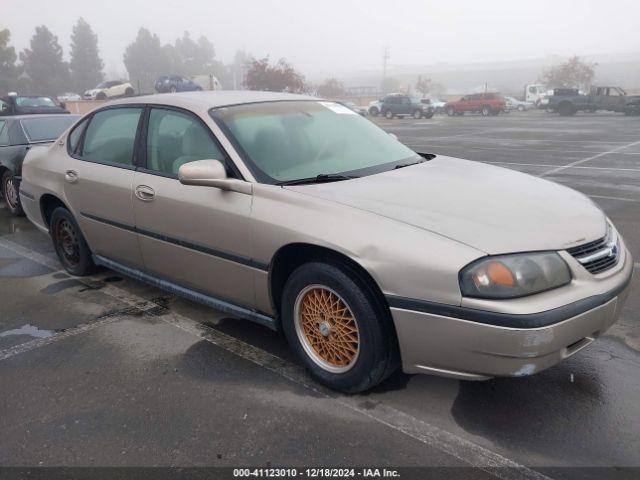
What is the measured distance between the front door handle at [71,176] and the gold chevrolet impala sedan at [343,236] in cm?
2

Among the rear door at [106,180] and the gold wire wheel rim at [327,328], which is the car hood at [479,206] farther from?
the rear door at [106,180]

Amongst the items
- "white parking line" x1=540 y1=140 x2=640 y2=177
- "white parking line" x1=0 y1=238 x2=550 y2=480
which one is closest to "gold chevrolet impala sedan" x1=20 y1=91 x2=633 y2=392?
"white parking line" x1=0 y1=238 x2=550 y2=480

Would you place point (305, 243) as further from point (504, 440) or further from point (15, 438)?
point (15, 438)

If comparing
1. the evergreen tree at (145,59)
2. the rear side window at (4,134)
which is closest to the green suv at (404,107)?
the rear side window at (4,134)

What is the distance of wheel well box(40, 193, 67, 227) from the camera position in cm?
456

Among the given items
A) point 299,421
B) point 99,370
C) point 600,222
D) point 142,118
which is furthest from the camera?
point 142,118

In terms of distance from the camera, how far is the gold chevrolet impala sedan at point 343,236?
2283 mm

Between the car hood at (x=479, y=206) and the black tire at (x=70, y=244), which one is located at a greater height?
the car hood at (x=479, y=206)

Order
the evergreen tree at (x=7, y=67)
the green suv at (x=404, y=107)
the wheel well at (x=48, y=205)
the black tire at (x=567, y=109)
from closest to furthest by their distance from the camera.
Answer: the wheel well at (x=48, y=205) < the black tire at (x=567, y=109) < the green suv at (x=404, y=107) < the evergreen tree at (x=7, y=67)

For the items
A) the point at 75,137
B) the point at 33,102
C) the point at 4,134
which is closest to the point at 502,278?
the point at 75,137

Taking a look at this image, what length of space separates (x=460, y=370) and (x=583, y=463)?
2.06 ft

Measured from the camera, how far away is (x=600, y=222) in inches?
109

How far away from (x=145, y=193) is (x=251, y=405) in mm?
1607

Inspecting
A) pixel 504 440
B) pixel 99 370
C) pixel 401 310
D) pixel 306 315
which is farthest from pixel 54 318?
pixel 504 440
